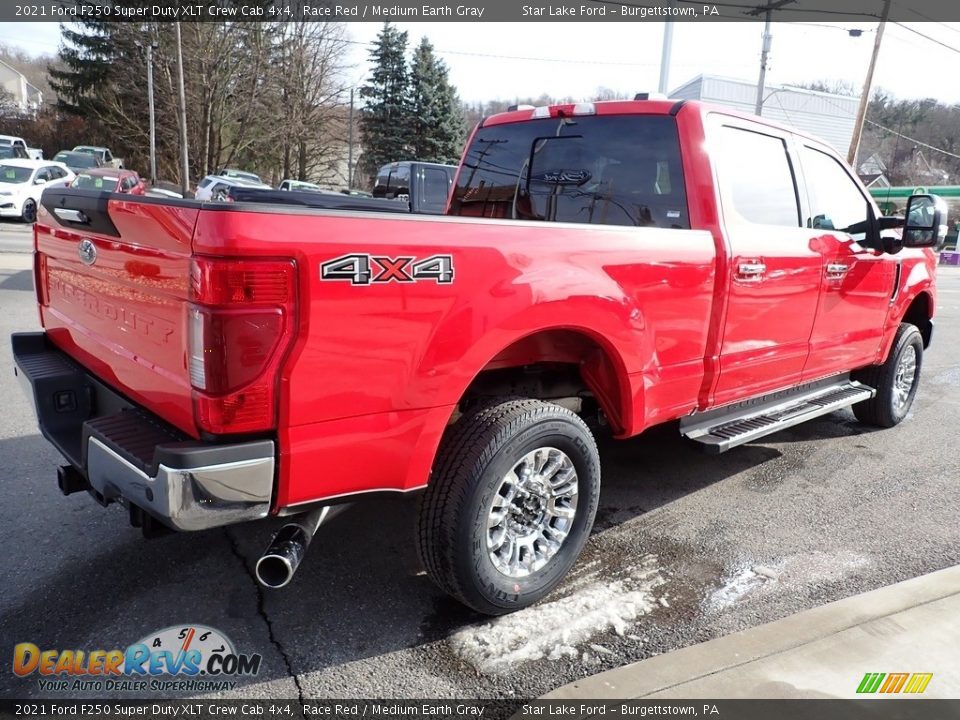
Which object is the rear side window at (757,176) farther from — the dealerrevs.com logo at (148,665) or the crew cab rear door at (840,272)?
the dealerrevs.com logo at (148,665)

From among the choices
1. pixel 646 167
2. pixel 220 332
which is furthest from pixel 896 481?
pixel 220 332

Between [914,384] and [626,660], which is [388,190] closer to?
[914,384]

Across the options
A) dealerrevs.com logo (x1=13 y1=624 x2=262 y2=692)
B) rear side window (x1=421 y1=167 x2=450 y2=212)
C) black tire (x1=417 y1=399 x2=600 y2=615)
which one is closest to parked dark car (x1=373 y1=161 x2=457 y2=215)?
rear side window (x1=421 y1=167 x2=450 y2=212)

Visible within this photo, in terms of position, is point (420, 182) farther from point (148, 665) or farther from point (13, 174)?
point (148, 665)

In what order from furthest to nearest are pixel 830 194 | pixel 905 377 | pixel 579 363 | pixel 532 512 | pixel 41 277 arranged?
pixel 905 377
pixel 830 194
pixel 41 277
pixel 579 363
pixel 532 512

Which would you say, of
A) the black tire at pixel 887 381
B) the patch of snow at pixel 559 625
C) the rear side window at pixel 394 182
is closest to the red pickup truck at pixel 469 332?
the patch of snow at pixel 559 625

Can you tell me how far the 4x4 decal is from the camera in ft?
6.97

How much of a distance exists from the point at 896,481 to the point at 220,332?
439cm

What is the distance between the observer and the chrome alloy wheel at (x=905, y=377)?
564 centimetres

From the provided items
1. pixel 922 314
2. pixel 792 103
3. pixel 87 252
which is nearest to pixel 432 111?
pixel 792 103

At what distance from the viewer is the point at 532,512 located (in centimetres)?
294

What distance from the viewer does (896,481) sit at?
15.1 ft

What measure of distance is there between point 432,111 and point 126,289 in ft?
148

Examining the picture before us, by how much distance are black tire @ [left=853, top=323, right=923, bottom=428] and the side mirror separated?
921 millimetres
